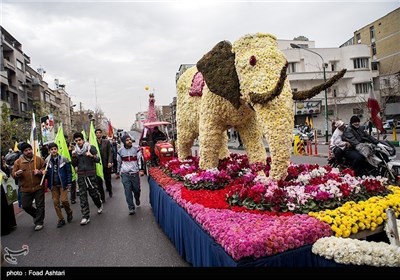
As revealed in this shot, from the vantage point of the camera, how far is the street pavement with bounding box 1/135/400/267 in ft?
14.0

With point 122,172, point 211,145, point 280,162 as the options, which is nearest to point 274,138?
point 280,162

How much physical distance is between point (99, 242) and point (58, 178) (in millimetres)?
1837

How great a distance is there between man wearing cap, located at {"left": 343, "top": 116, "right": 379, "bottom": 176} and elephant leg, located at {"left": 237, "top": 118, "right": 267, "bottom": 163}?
1529 mm

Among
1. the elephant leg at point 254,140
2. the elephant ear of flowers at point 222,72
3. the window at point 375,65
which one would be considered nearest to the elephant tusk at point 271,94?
the elephant ear of flowers at point 222,72

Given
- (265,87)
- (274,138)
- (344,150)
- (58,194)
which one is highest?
(265,87)

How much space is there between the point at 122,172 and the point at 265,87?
3.86 m

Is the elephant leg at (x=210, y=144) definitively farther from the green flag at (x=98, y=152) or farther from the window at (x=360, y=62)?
the window at (x=360, y=62)

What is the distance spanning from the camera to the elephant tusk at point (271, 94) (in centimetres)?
381

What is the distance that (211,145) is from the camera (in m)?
5.70

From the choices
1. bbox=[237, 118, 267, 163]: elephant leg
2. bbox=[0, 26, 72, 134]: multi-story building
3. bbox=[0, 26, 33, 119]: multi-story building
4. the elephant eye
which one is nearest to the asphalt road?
bbox=[237, 118, 267, 163]: elephant leg

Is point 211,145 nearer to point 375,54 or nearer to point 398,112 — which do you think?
point 398,112

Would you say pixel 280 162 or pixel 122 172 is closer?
pixel 280 162

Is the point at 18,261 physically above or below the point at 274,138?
below

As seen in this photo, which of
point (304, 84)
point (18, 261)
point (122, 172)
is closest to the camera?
point (18, 261)
